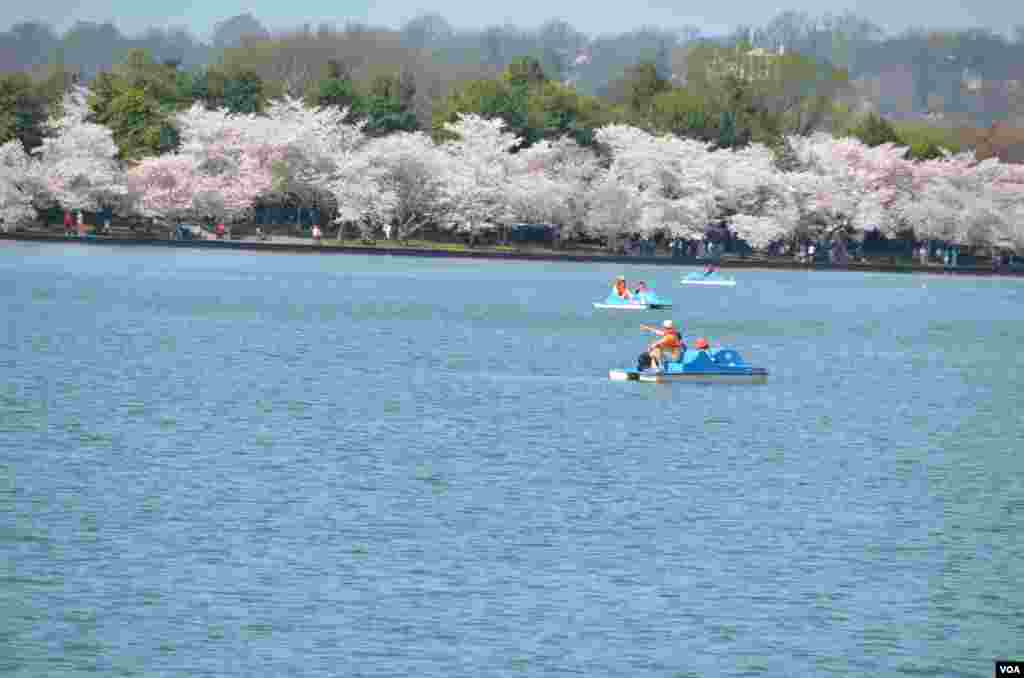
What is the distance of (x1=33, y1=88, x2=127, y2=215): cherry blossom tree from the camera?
113312 mm

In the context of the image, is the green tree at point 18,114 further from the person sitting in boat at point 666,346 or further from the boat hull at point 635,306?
the person sitting in boat at point 666,346

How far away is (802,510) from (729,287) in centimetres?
7662

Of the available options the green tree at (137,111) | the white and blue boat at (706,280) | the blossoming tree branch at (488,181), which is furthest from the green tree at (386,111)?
the white and blue boat at (706,280)

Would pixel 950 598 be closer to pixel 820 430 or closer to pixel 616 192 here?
pixel 820 430

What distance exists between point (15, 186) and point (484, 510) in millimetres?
90120

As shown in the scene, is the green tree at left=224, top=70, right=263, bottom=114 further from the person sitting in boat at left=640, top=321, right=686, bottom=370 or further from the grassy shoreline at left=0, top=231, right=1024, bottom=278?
the person sitting in boat at left=640, top=321, right=686, bottom=370

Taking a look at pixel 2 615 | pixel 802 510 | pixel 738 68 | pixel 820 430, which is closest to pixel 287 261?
pixel 738 68

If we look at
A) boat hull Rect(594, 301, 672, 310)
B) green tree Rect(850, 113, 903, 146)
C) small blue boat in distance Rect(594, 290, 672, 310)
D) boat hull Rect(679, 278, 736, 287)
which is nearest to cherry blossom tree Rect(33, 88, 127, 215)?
boat hull Rect(679, 278, 736, 287)

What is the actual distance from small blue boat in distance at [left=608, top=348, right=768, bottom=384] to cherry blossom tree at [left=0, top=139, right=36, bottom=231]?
2738 inches

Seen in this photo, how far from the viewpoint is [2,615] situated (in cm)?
2144

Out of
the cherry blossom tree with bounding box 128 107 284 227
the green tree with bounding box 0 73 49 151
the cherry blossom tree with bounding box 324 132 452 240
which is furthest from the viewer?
the green tree with bounding box 0 73 49 151

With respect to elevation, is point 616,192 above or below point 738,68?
below

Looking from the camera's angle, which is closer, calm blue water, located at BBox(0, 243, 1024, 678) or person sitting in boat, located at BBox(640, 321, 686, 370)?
calm blue water, located at BBox(0, 243, 1024, 678)

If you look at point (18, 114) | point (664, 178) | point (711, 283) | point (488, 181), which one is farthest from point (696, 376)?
point (664, 178)
